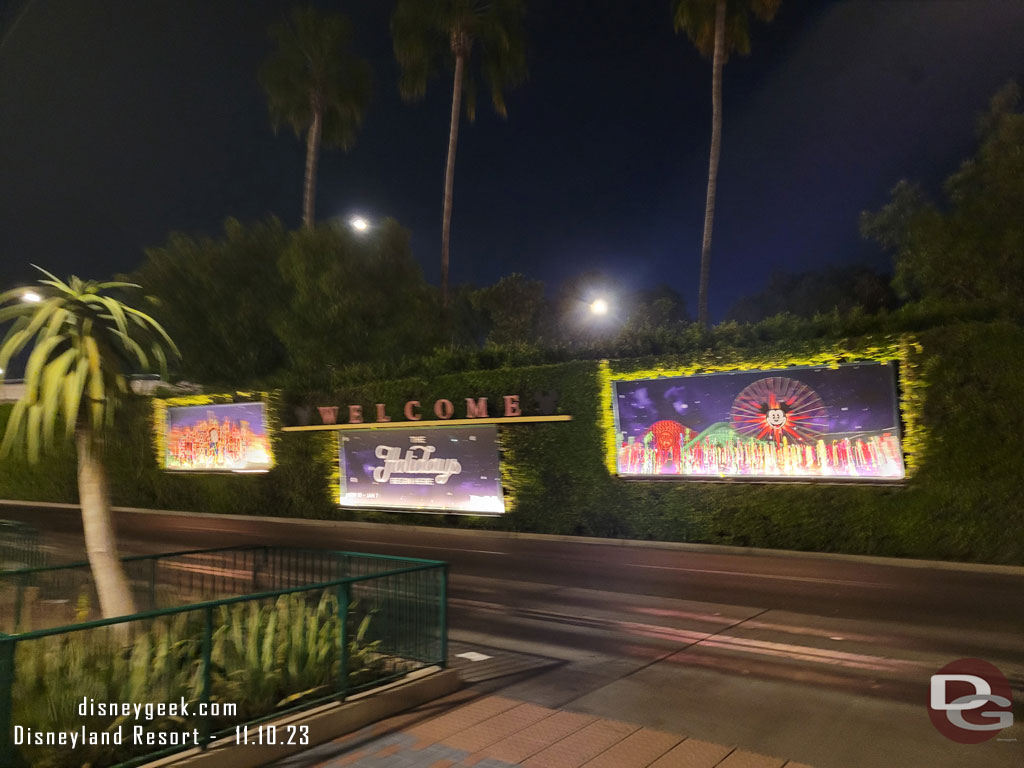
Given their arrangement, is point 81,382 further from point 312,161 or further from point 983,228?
point 312,161

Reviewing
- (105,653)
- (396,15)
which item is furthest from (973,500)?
(396,15)

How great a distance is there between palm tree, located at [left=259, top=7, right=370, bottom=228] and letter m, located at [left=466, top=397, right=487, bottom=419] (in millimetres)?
15816

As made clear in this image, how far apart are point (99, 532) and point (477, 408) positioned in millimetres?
15738

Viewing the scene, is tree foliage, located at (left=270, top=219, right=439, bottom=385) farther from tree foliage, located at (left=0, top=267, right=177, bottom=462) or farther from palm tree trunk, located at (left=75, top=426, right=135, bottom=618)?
palm tree trunk, located at (left=75, top=426, right=135, bottom=618)

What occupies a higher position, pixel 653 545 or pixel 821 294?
pixel 821 294

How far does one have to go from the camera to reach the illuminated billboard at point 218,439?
1108 inches

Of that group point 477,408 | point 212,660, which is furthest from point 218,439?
point 212,660

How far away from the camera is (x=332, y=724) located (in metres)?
5.75

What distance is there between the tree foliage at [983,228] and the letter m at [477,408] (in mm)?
12434

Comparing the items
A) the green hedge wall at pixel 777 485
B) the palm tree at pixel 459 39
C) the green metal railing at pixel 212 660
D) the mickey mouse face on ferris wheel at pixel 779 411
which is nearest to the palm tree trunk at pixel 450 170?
the palm tree at pixel 459 39

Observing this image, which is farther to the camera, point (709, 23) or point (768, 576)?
point (709, 23)

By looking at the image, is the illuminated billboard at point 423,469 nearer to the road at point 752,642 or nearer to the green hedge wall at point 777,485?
the green hedge wall at point 777,485

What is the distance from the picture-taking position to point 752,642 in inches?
345

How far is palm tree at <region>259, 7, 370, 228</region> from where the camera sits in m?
33.8
